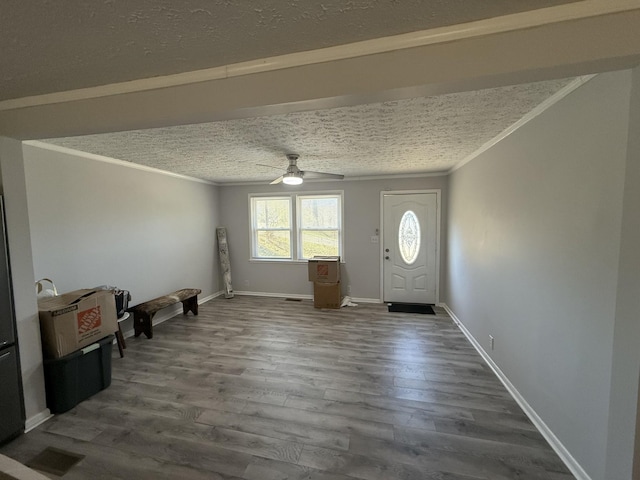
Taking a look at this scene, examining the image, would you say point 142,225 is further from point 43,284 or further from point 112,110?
point 112,110

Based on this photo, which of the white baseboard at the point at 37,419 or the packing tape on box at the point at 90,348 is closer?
the white baseboard at the point at 37,419

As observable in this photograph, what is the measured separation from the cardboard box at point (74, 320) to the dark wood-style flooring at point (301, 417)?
53 cm

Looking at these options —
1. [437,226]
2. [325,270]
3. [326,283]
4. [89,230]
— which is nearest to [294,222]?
[325,270]

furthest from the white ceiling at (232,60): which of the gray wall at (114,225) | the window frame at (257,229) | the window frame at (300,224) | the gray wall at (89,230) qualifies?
the window frame at (257,229)

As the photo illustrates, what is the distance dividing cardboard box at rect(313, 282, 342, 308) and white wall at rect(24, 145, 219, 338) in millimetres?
2249

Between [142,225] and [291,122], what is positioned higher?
[291,122]

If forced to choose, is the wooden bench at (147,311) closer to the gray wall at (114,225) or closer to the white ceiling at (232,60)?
the gray wall at (114,225)

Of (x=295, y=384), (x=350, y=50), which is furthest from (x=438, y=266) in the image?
(x=350, y=50)

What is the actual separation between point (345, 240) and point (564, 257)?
11.4ft

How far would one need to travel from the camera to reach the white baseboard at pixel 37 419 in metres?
1.93

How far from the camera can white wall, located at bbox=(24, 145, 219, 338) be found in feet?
8.61

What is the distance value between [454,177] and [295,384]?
12.0 ft

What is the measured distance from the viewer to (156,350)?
124 inches

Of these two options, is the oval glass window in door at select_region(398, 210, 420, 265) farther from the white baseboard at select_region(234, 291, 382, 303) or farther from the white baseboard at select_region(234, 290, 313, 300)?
the white baseboard at select_region(234, 290, 313, 300)
